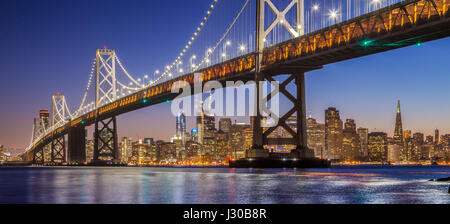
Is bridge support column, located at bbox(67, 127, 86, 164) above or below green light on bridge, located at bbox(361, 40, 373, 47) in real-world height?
below

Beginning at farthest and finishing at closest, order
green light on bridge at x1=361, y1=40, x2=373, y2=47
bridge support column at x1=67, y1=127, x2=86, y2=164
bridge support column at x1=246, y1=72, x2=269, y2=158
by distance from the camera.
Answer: bridge support column at x1=67, y1=127, x2=86, y2=164 → bridge support column at x1=246, y1=72, x2=269, y2=158 → green light on bridge at x1=361, y1=40, x2=373, y2=47

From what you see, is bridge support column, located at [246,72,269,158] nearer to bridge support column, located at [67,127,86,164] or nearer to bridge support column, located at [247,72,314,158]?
bridge support column, located at [247,72,314,158]

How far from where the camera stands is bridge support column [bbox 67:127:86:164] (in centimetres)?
9994

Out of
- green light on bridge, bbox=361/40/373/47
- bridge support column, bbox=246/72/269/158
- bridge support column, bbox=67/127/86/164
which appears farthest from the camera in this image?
bridge support column, bbox=67/127/86/164

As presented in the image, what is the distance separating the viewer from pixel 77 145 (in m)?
102

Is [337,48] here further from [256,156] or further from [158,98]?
[158,98]

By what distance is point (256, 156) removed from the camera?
51.5 metres

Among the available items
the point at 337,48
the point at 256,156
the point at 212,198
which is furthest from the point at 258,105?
the point at 212,198

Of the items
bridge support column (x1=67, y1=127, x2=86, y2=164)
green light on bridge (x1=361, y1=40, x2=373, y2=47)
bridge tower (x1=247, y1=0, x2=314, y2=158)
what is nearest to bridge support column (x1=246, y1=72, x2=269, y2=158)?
bridge tower (x1=247, y1=0, x2=314, y2=158)

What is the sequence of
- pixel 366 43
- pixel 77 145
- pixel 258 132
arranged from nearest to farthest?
pixel 366 43, pixel 258 132, pixel 77 145

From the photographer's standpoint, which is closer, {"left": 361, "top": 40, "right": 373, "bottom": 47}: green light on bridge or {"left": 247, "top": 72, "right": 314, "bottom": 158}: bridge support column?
{"left": 361, "top": 40, "right": 373, "bottom": 47}: green light on bridge

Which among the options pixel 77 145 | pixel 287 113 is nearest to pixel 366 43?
pixel 287 113

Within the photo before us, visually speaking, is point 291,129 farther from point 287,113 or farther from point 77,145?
point 77,145
